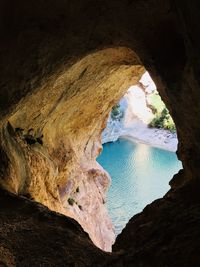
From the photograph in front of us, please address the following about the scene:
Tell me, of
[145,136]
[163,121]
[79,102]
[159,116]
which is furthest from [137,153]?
[79,102]

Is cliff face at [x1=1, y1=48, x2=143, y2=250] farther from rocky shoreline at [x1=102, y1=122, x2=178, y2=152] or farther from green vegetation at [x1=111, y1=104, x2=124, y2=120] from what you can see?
green vegetation at [x1=111, y1=104, x2=124, y2=120]

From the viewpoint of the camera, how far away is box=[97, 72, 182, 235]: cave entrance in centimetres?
1703

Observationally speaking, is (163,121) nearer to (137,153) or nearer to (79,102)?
(137,153)

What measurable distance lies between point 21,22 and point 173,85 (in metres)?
2.24

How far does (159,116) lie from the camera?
98.8 ft

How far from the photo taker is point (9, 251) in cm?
323

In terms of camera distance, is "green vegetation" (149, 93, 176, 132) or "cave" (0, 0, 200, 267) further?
"green vegetation" (149, 93, 176, 132)

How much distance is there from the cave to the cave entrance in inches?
336

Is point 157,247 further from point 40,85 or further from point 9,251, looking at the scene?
point 40,85

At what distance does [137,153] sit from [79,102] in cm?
1767

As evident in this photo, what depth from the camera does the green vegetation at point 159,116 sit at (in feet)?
94.6

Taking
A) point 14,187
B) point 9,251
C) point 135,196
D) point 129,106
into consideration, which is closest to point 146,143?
point 129,106

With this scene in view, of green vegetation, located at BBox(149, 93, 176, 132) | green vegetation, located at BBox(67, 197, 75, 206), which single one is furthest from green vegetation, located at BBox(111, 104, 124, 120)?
green vegetation, located at BBox(67, 197, 75, 206)

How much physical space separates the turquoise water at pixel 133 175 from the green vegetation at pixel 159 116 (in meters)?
3.20
